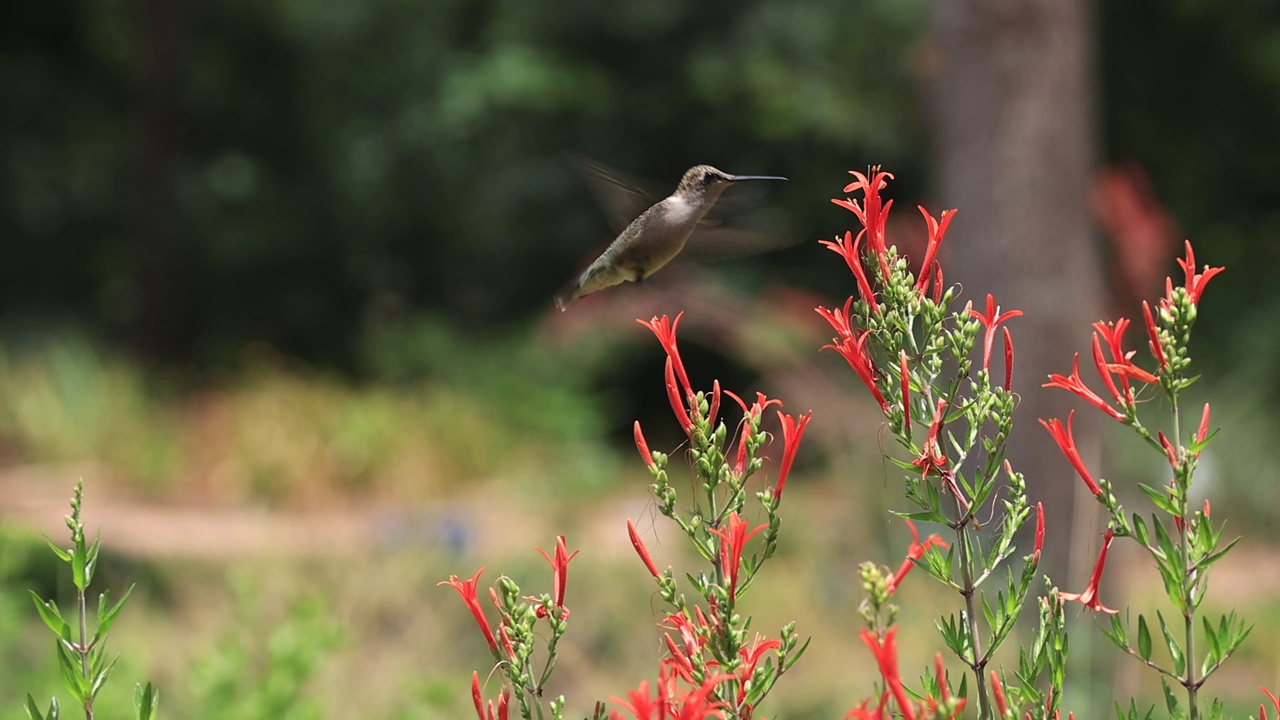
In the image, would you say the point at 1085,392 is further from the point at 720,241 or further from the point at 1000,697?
the point at 720,241

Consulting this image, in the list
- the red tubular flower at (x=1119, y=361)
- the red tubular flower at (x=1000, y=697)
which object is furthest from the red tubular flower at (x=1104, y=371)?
the red tubular flower at (x=1000, y=697)

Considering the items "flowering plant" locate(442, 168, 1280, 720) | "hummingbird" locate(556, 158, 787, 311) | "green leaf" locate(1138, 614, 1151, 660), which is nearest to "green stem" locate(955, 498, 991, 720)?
"flowering plant" locate(442, 168, 1280, 720)

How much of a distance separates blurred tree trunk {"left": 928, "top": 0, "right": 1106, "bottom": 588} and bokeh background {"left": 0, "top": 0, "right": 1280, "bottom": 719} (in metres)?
0.01

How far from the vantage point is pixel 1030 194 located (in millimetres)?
4523

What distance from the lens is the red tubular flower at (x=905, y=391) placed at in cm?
85

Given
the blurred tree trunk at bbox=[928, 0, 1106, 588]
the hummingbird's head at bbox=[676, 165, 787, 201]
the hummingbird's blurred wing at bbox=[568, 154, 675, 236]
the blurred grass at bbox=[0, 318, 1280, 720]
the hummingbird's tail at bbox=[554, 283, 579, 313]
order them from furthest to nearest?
1. the blurred tree trunk at bbox=[928, 0, 1106, 588]
2. the blurred grass at bbox=[0, 318, 1280, 720]
3. the hummingbird's blurred wing at bbox=[568, 154, 675, 236]
4. the hummingbird's tail at bbox=[554, 283, 579, 313]
5. the hummingbird's head at bbox=[676, 165, 787, 201]

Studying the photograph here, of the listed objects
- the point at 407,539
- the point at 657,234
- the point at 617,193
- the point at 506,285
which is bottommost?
the point at 657,234

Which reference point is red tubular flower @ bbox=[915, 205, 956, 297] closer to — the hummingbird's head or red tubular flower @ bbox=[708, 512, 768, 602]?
red tubular flower @ bbox=[708, 512, 768, 602]

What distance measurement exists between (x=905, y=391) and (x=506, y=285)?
11291 millimetres

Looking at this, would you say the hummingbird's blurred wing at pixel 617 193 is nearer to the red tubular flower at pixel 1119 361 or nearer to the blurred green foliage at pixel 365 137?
the red tubular flower at pixel 1119 361

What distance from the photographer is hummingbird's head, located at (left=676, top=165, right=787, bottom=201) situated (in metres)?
1.59

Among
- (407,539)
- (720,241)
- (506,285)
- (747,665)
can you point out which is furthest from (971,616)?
(506,285)

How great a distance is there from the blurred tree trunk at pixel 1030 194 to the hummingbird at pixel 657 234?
2.84 metres

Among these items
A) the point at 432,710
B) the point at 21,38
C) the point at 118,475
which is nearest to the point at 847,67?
the point at 118,475
